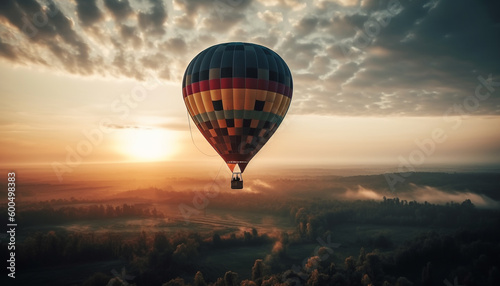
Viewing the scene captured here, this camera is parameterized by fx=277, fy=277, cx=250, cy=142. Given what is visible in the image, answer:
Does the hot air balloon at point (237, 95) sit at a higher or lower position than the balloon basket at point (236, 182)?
higher

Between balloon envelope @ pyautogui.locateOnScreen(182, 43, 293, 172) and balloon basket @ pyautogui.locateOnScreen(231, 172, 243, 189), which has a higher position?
balloon envelope @ pyautogui.locateOnScreen(182, 43, 293, 172)

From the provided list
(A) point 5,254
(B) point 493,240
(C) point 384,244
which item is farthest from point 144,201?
(B) point 493,240

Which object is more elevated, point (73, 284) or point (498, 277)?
point (73, 284)

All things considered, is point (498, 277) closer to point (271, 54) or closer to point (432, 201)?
point (271, 54)

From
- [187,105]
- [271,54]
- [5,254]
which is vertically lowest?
[5,254]

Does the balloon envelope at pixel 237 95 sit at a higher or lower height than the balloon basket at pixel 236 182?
higher
